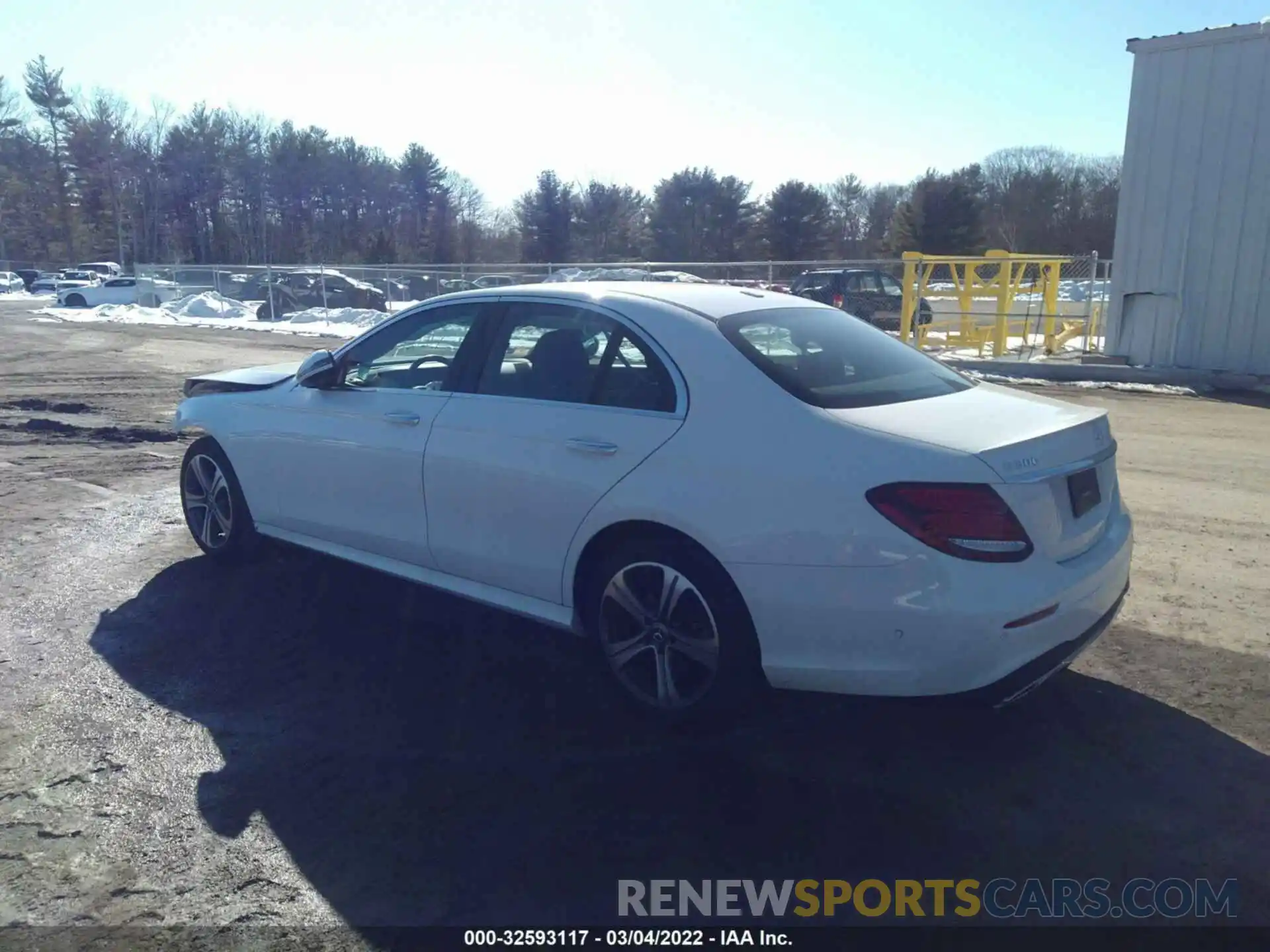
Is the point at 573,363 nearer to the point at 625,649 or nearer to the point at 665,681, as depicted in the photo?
the point at 625,649

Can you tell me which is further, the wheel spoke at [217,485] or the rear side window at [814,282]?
the rear side window at [814,282]

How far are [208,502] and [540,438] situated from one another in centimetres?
279

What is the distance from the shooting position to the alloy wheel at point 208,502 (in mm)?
5719

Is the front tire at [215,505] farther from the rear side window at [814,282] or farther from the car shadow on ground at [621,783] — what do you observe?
the rear side window at [814,282]

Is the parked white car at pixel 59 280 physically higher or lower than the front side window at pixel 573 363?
lower

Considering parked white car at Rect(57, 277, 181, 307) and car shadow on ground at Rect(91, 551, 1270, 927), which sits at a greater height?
parked white car at Rect(57, 277, 181, 307)

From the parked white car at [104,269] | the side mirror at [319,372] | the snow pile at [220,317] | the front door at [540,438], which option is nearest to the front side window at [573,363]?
the front door at [540,438]

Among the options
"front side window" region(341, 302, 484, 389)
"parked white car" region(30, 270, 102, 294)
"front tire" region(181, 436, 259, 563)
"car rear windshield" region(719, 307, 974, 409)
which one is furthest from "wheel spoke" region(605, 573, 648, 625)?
"parked white car" region(30, 270, 102, 294)

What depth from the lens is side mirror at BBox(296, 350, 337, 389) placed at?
503cm

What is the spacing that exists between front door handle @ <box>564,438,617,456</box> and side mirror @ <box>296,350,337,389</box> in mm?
1711

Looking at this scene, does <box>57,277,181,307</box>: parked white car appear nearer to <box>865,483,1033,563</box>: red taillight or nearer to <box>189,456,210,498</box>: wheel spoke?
<box>189,456,210,498</box>: wheel spoke

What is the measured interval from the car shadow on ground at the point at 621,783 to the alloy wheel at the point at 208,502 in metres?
1.20

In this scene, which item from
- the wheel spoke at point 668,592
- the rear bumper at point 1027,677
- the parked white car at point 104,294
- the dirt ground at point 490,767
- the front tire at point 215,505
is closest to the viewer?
the dirt ground at point 490,767

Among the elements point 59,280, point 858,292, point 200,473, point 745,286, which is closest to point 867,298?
point 858,292
